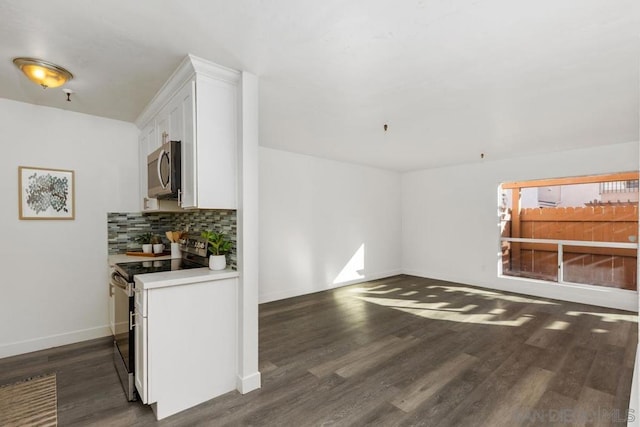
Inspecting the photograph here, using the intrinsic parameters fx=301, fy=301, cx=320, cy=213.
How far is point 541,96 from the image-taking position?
2.73 metres

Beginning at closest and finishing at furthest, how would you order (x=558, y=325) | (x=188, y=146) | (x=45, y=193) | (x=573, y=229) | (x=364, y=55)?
(x=364, y=55) → (x=188, y=146) → (x=45, y=193) → (x=558, y=325) → (x=573, y=229)

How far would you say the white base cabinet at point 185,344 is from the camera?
2.02 metres

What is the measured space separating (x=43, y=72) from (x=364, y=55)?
2.37 meters

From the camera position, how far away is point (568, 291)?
480 centimetres

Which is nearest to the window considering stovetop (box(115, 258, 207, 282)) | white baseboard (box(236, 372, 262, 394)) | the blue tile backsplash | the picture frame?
white baseboard (box(236, 372, 262, 394))

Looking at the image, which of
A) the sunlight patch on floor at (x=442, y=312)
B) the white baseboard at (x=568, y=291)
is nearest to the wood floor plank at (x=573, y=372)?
the sunlight patch on floor at (x=442, y=312)

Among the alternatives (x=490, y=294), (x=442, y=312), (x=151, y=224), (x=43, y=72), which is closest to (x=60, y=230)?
(x=151, y=224)

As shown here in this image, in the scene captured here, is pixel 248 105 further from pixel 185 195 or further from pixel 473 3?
pixel 473 3

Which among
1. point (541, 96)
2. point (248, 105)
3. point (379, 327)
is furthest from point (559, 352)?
point (248, 105)

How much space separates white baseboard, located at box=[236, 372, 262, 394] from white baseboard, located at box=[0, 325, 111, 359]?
2.07 m

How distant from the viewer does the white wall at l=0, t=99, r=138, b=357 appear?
116 inches

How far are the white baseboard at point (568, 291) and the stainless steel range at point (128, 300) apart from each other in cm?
513

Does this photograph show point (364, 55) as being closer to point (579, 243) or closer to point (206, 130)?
point (206, 130)

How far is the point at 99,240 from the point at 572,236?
6.90 metres
